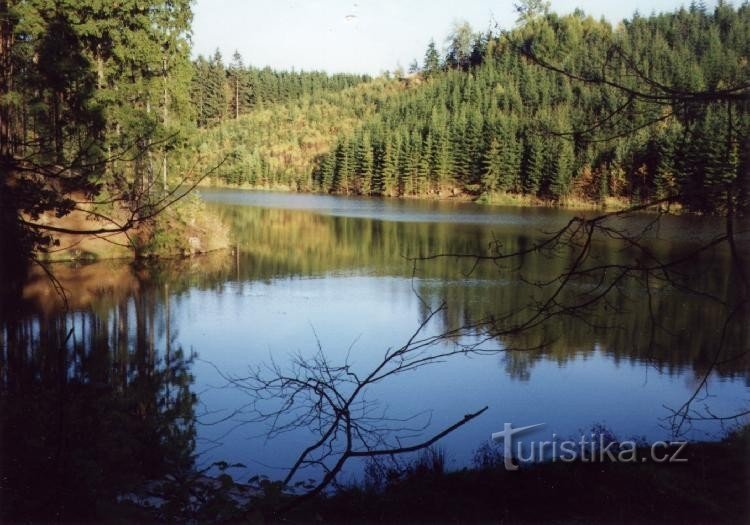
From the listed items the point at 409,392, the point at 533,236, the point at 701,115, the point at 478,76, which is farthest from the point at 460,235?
the point at 478,76

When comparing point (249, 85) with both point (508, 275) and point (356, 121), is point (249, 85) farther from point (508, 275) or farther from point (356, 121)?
point (508, 275)

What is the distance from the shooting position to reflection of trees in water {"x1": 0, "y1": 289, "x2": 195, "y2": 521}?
166 inches

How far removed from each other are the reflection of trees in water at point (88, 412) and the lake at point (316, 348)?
0.15ft

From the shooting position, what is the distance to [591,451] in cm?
649

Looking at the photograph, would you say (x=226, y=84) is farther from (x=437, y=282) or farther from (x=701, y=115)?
(x=701, y=115)

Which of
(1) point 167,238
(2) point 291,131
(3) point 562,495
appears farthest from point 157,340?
(2) point 291,131

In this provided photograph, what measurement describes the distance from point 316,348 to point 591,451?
6.15 meters

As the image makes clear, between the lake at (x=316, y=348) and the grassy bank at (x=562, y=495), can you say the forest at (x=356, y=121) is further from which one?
the grassy bank at (x=562, y=495)

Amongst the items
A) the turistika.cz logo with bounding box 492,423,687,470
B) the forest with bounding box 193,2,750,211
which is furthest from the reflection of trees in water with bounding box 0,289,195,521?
the forest with bounding box 193,2,750,211

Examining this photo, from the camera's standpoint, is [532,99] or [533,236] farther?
[532,99]

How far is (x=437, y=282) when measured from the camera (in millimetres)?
18500

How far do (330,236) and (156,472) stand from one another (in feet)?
78.0

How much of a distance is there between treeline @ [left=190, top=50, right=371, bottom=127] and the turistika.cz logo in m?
62.8

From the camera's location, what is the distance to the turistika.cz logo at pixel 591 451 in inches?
243
